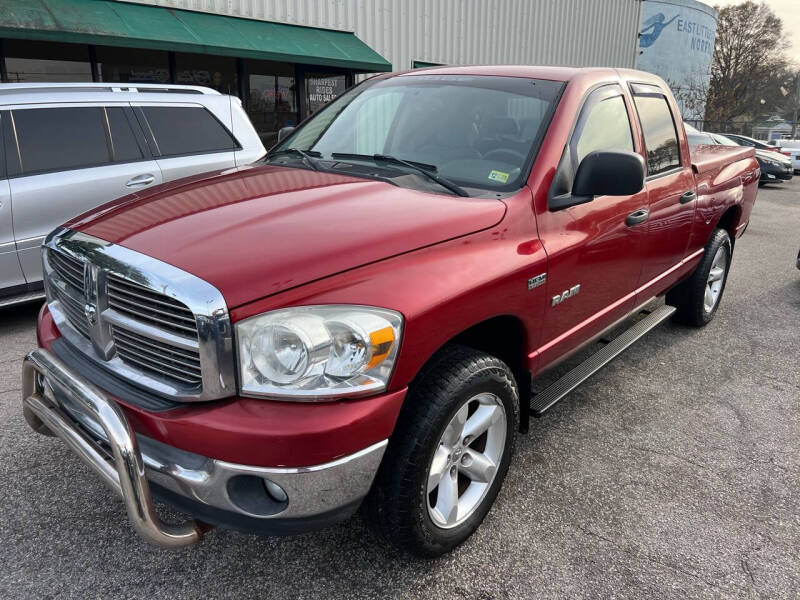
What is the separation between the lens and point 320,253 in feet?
6.25

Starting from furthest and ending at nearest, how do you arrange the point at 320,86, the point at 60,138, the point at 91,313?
the point at 320,86, the point at 60,138, the point at 91,313

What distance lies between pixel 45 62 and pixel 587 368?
9661mm

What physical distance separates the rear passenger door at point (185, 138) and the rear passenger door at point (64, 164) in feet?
0.38

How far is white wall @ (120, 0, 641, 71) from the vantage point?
1200 cm

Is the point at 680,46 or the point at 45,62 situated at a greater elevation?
the point at 680,46

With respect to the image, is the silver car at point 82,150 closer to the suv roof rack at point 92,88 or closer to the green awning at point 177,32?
the suv roof rack at point 92,88

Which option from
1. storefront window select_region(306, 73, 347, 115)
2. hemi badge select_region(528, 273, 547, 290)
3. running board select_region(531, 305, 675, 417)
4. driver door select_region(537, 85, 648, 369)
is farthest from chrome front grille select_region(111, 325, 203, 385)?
storefront window select_region(306, 73, 347, 115)

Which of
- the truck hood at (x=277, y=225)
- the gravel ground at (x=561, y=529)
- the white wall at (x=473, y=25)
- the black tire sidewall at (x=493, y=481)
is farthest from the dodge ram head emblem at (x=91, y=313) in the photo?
the white wall at (x=473, y=25)

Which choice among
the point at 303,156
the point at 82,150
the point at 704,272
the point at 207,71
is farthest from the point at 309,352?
the point at 207,71

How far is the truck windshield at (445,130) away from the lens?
8.84 feet

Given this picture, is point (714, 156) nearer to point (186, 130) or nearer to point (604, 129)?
point (604, 129)

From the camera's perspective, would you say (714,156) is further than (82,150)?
No

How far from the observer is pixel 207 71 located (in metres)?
11.0

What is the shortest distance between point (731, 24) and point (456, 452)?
56789 mm
